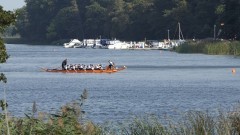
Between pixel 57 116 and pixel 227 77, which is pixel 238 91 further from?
pixel 57 116

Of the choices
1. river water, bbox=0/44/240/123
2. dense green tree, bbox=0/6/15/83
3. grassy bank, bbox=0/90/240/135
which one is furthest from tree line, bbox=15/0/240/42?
dense green tree, bbox=0/6/15/83

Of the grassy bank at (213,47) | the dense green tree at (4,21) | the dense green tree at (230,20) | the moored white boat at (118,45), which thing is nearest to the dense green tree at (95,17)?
the moored white boat at (118,45)

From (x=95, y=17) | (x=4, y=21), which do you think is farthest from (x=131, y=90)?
(x=95, y=17)

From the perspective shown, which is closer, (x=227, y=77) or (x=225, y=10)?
(x=227, y=77)

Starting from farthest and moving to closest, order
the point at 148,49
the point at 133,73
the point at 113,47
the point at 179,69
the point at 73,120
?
1. the point at 113,47
2. the point at 148,49
3. the point at 179,69
4. the point at 133,73
5. the point at 73,120

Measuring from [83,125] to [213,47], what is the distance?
91047 millimetres

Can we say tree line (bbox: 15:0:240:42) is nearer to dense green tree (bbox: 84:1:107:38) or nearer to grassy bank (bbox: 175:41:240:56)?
dense green tree (bbox: 84:1:107:38)

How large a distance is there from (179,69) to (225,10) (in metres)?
39.6

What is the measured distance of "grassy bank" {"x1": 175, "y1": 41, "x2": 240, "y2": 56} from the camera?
336 ft

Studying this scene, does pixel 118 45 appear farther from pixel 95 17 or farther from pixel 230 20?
pixel 230 20

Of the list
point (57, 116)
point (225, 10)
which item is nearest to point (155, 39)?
point (225, 10)

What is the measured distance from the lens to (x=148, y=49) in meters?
152

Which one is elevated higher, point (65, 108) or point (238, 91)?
point (65, 108)

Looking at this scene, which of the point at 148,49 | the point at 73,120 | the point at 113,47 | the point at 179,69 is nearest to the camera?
the point at 73,120
